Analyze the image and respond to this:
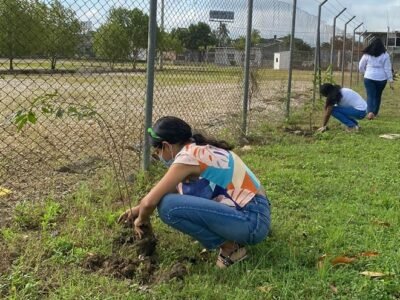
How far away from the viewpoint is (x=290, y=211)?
13.9ft

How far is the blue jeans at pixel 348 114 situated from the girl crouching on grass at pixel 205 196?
564 centimetres

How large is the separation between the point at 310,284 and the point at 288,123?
22.3 feet

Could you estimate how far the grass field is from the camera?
2787 mm

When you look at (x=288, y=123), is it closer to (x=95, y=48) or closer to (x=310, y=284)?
(x=95, y=48)

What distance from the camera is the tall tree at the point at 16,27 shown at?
13.1ft

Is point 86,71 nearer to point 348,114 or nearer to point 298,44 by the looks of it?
point 348,114

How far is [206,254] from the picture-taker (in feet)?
10.8

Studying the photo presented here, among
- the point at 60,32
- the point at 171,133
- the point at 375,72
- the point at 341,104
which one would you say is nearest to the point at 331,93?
the point at 341,104

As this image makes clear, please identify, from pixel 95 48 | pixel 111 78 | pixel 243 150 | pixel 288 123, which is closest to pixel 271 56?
pixel 288 123

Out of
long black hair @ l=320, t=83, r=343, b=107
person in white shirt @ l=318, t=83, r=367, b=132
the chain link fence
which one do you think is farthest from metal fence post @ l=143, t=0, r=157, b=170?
long black hair @ l=320, t=83, r=343, b=107

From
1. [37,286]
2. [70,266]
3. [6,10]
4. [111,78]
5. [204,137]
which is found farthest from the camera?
[111,78]

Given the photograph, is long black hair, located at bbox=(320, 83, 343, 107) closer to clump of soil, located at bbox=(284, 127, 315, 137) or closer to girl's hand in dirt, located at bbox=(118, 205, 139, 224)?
clump of soil, located at bbox=(284, 127, 315, 137)

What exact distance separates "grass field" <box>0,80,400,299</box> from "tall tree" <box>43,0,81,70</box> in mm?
1099

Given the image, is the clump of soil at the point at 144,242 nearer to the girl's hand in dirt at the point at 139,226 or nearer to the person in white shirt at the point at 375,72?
the girl's hand in dirt at the point at 139,226
